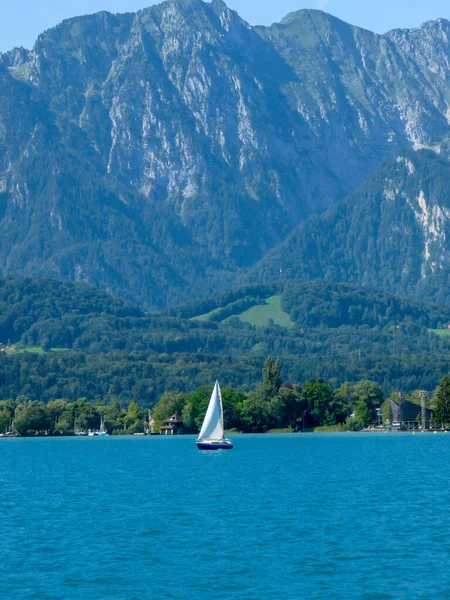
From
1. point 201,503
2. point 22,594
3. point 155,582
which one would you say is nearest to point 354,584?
point 155,582

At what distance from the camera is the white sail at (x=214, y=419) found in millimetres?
184637

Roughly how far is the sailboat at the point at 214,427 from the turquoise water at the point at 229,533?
49.3 metres

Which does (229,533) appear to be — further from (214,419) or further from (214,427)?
(214,427)

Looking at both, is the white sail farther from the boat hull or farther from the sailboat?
the boat hull

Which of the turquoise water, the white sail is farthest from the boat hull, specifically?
the turquoise water

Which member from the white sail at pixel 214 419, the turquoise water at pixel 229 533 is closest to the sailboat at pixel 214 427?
the white sail at pixel 214 419

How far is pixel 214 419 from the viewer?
18662cm

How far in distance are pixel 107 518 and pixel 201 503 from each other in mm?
11666

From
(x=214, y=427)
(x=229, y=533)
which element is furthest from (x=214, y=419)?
(x=229, y=533)

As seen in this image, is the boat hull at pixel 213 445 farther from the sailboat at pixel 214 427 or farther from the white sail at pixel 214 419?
the white sail at pixel 214 419

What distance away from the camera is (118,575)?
6431 centimetres

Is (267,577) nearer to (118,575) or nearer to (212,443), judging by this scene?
(118,575)

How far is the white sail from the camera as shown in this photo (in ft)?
606

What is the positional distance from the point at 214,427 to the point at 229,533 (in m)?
112
